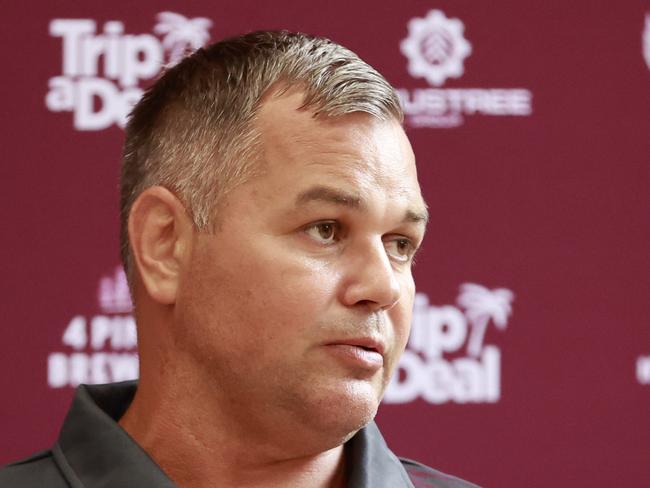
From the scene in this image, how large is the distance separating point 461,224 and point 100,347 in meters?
0.69

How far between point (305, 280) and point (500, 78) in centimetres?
116

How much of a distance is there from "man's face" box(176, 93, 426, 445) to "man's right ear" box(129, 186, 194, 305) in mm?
24

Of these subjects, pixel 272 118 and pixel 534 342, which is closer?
pixel 272 118

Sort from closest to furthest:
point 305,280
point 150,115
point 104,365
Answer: point 305,280, point 150,115, point 104,365

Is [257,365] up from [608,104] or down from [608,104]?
down

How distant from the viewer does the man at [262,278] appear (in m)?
1.19

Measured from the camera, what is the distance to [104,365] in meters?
2.18

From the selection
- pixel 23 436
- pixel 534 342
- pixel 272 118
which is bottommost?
pixel 23 436

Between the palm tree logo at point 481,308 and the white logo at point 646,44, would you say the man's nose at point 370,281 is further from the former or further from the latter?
the white logo at point 646,44

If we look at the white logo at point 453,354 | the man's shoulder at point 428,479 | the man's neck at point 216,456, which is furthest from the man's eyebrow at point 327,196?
the white logo at point 453,354

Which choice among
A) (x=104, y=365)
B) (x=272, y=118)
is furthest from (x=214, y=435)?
(x=104, y=365)

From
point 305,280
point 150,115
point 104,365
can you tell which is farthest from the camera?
point 104,365

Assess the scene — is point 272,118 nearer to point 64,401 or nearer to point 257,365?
point 257,365

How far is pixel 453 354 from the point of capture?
2.22 m
